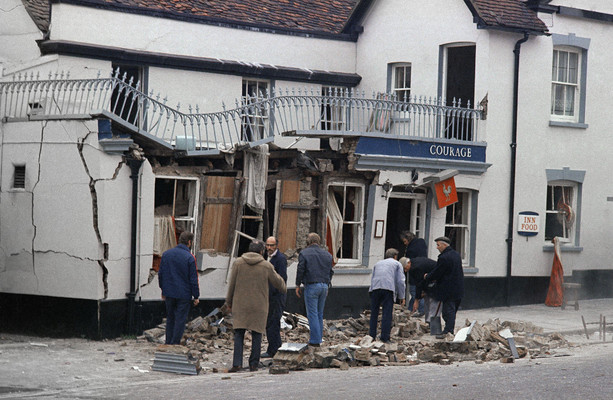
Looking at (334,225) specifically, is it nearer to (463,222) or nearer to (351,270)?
(351,270)

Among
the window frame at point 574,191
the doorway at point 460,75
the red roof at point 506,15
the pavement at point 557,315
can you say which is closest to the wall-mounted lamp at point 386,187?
the pavement at point 557,315

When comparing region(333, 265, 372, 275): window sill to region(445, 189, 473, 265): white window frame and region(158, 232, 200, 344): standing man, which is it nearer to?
region(445, 189, 473, 265): white window frame

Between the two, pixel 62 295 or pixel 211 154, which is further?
pixel 211 154

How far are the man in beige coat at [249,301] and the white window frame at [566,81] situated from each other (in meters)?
11.6

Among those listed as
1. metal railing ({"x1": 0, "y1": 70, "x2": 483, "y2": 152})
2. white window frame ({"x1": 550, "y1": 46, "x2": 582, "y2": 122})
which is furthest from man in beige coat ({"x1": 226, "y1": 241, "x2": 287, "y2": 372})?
white window frame ({"x1": 550, "y1": 46, "x2": 582, "y2": 122})

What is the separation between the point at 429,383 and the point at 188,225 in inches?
276

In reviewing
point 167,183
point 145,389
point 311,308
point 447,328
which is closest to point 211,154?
point 167,183

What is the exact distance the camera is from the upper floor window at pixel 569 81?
74.4ft

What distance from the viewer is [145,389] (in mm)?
11500

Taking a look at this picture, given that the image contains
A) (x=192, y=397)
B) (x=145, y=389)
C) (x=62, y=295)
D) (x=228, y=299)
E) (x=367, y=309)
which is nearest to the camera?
(x=192, y=397)

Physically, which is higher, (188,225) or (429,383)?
(188,225)

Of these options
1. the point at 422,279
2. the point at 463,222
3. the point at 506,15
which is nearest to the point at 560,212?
the point at 463,222

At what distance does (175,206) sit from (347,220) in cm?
408

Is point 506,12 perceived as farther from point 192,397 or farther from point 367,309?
point 192,397
